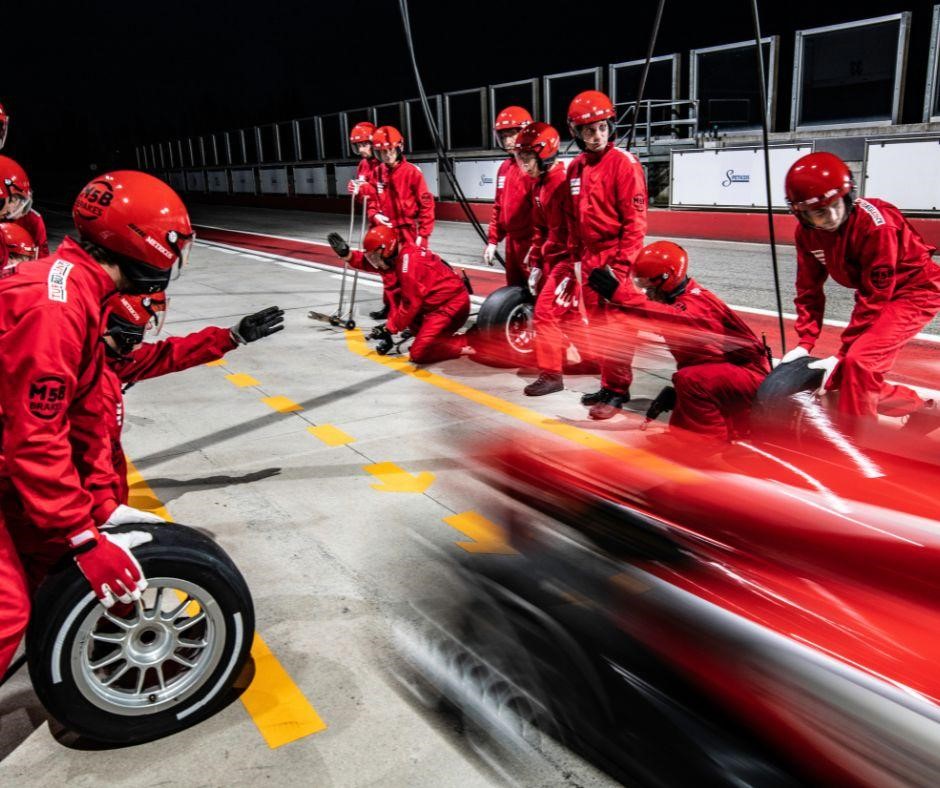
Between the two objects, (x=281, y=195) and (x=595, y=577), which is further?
(x=281, y=195)

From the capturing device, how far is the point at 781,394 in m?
4.62

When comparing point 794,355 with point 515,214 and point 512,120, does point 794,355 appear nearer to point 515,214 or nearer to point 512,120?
point 515,214

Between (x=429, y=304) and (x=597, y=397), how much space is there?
7.09 feet

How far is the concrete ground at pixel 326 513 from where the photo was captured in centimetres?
275

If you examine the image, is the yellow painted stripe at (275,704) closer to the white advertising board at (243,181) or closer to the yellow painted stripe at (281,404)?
the yellow painted stripe at (281,404)

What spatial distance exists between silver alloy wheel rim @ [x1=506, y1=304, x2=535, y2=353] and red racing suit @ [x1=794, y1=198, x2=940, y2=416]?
344 centimetres

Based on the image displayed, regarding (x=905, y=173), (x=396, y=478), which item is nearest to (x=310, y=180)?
(x=905, y=173)

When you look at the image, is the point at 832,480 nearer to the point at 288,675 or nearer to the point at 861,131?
the point at 288,675

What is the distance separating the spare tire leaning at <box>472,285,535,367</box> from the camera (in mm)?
7893

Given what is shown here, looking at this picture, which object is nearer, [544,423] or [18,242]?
[544,423]

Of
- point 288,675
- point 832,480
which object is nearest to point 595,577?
point 832,480

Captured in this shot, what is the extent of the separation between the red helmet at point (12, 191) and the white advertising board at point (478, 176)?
17595mm

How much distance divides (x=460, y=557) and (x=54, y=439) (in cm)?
210

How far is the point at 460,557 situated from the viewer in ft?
13.3
